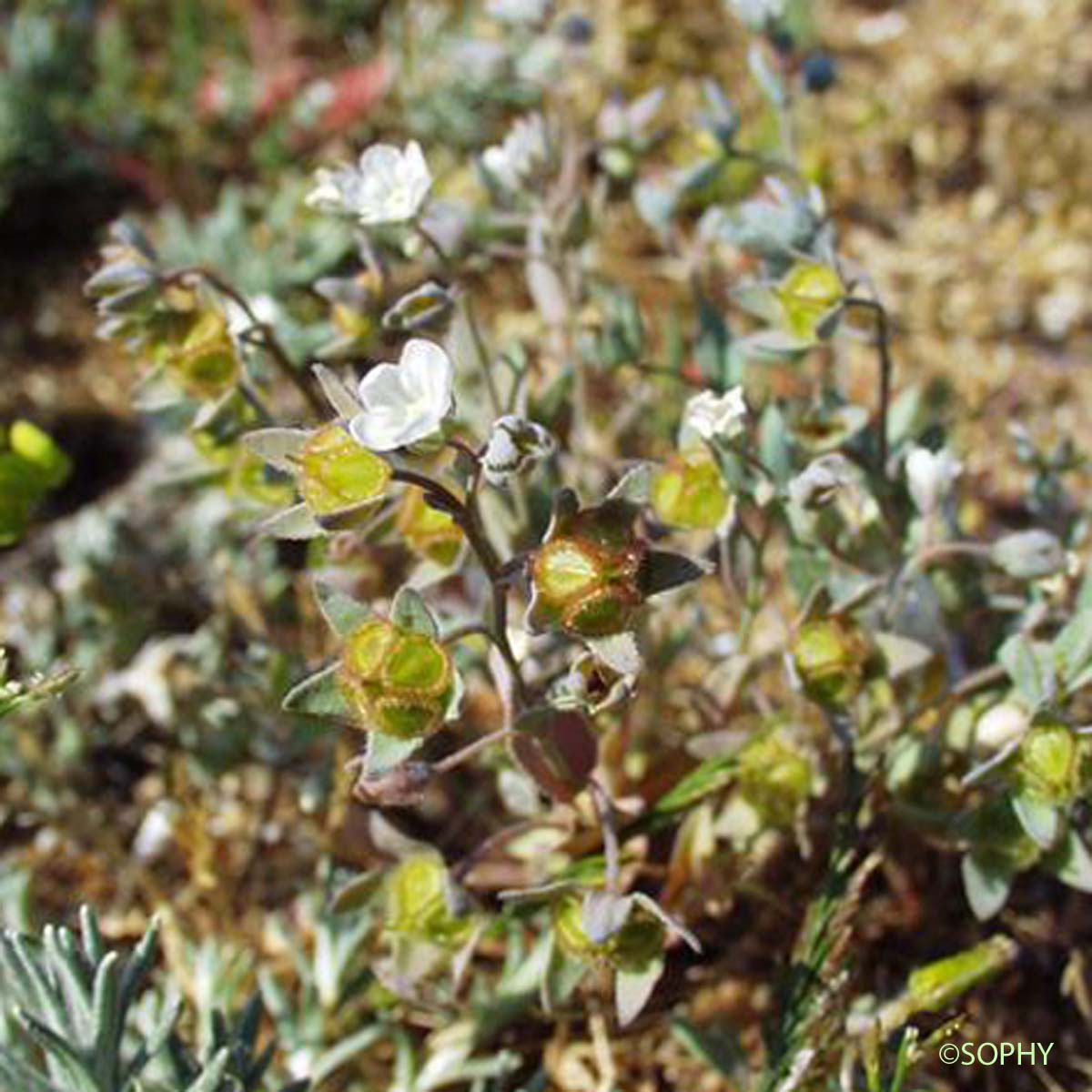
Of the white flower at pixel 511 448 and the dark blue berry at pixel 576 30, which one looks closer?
the white flower at pixel 511 448

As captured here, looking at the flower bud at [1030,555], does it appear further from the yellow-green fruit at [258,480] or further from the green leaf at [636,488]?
the yellow-green fruit at [258,480]

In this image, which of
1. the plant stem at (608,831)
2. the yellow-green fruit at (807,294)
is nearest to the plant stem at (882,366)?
the yellow-green fruit at (807,294)

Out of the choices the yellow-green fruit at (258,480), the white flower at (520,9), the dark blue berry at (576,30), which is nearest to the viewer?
the yellow-green fruit at (258,480)

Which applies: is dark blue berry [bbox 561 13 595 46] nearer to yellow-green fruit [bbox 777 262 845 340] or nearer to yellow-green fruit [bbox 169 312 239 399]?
yellow-green fruit [bbox 777 262 845 340]

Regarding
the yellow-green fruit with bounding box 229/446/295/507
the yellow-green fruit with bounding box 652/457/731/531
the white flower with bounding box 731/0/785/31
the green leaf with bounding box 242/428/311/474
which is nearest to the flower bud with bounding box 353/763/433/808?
the green leaf with bounding box 242/428/311/474

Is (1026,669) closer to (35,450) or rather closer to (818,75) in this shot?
(818,75)
